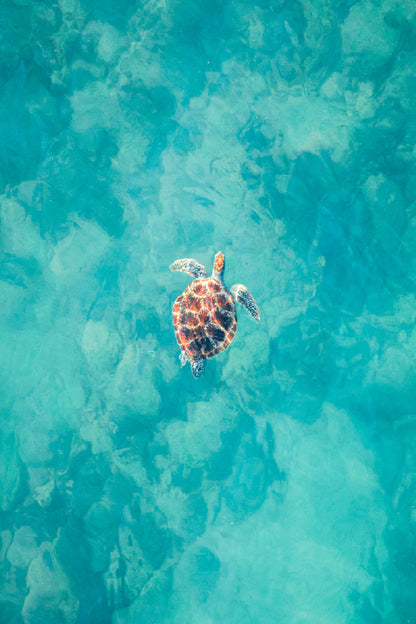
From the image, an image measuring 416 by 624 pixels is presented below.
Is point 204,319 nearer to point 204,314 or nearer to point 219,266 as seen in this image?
point 204,314

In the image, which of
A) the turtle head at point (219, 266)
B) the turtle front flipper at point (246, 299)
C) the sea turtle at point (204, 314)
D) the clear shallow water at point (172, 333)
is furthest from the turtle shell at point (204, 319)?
the clear shallow water at point (172, 333)

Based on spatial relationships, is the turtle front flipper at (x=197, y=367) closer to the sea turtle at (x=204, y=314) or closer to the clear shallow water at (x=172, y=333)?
the sea turtle at (x=204, y=314)

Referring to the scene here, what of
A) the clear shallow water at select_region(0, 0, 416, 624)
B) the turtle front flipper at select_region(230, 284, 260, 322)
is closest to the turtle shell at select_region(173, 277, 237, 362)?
the turtle front flipper at select_region(230, 284, 260, 322)

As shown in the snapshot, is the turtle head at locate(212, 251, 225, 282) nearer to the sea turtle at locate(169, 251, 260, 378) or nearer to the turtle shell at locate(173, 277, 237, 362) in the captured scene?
the sea turtle at locate(169, 251, 260, 378)

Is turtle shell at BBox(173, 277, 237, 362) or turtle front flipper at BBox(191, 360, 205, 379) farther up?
turtle shell at BBox(173, 277, 237, 362)

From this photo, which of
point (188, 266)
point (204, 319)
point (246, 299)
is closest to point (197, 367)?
point (204, 319)
